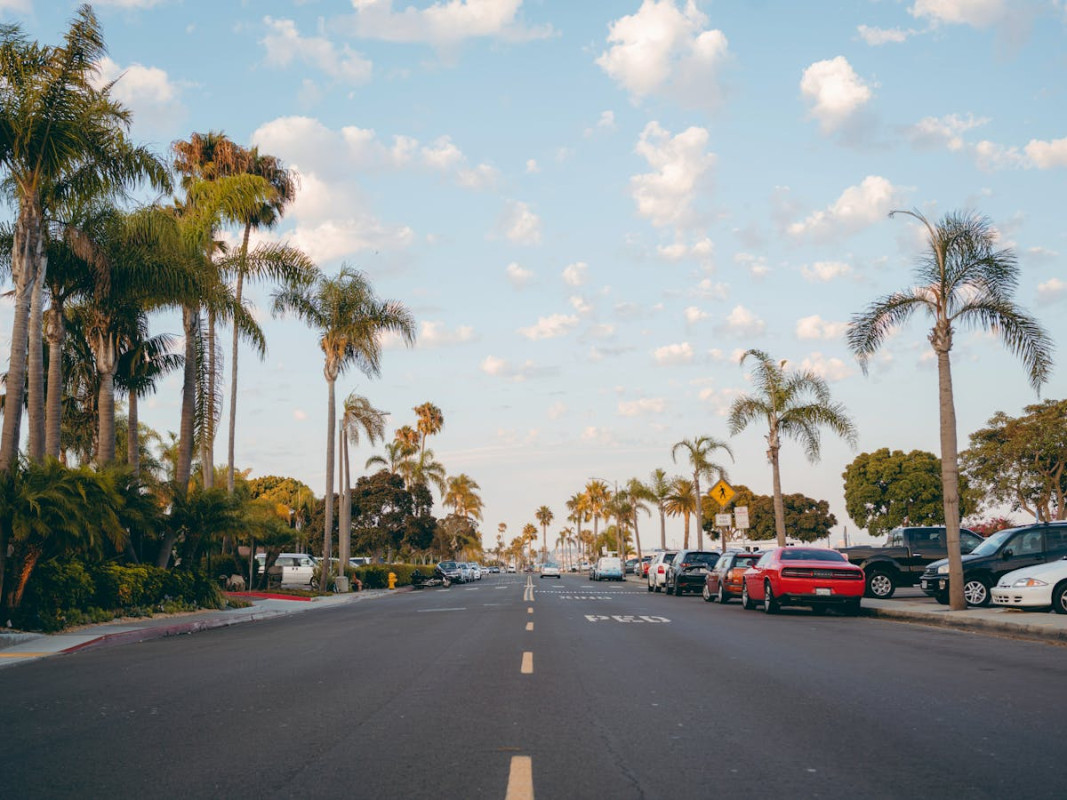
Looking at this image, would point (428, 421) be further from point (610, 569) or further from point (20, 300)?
point (20, 300)

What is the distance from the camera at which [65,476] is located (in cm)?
1772

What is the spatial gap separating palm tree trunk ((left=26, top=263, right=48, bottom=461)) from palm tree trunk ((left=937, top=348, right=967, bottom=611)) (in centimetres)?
1910

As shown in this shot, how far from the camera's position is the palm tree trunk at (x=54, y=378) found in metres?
21.6

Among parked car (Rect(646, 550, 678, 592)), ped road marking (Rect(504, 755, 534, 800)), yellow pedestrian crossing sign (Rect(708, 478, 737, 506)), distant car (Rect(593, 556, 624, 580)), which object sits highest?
yellow pedestrian crossing sign (Rect(708, 478, 737, 506))

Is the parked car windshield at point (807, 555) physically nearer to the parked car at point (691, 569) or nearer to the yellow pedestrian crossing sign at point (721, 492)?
the parked car at point (691, 569)

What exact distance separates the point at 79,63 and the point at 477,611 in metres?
15.6

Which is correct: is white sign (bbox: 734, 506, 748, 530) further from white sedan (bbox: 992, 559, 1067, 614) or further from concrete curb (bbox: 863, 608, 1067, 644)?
white sedan (bbox: 992, 559, 1067, 614)

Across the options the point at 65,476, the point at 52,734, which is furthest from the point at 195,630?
the point at 52,734

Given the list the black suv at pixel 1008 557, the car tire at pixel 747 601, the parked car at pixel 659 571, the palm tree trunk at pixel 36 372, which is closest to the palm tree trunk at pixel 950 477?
the black suv at pixel 1008 557

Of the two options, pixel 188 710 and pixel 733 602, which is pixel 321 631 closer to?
pixel 188 710

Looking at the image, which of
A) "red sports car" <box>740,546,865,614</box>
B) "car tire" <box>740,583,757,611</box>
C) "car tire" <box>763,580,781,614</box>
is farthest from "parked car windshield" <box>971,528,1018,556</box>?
"car tire" <box>740,583,757,611</box>

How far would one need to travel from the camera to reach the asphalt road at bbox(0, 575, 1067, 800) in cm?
589

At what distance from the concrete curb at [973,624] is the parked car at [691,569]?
36.4ft

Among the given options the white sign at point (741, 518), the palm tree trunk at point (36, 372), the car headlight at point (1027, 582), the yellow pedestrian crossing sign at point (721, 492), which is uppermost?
the palm tree trunk at point (36, 372)
